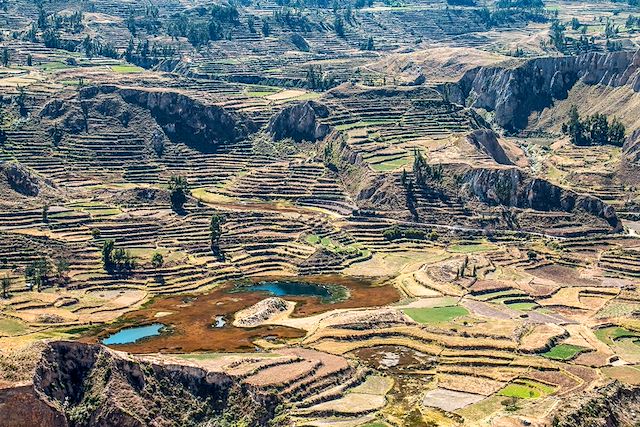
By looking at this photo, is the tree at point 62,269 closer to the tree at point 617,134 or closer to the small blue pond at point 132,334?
the small blue pond at point 132,334

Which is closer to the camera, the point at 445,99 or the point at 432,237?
the point at 432,237

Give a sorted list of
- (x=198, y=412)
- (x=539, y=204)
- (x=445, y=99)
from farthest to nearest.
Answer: (x=445, y=99) → (x=539, y=204) → (x=198, y=412)

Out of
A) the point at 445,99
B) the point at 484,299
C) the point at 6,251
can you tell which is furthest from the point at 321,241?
the point at 445,99

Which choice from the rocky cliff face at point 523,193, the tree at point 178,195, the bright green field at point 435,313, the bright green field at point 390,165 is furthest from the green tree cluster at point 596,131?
the bright green field at point 435,313

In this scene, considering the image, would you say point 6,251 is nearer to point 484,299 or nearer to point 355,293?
point 355,293

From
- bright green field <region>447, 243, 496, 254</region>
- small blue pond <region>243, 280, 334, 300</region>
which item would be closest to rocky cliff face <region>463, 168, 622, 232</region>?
bright green field <region>447, 243, 496, 254</region>

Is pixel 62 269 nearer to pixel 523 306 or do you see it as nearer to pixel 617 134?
pixel 523 306

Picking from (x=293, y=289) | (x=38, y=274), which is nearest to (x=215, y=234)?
(x=293, y=289)
